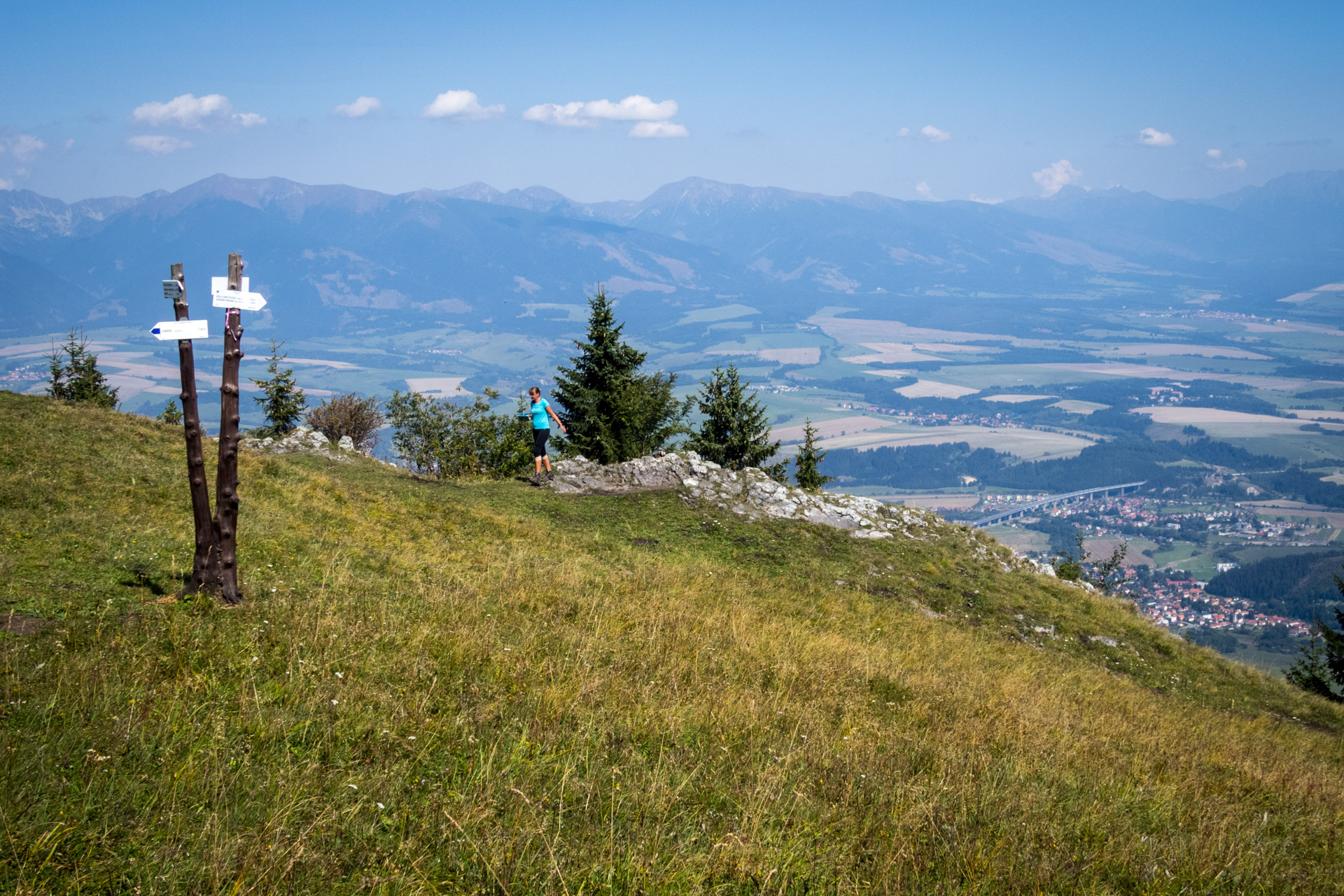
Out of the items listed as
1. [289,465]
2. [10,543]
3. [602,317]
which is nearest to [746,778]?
[10,543]

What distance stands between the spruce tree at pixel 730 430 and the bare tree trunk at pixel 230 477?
87.0 ft

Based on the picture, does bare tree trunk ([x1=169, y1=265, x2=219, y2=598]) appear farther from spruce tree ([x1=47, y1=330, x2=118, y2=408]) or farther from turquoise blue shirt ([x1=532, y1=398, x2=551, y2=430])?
spruce tree ([x1=47, y1=330, x2=118, y2=408])

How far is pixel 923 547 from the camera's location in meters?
20.4

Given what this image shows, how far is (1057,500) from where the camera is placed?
7156 inches

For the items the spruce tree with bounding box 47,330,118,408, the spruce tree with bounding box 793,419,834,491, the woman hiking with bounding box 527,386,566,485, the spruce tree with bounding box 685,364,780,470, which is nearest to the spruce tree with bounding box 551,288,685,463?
the spruce tree with bounding box 685,364,780,470

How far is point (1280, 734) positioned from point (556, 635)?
46.7ft

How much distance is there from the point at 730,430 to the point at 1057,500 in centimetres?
17768

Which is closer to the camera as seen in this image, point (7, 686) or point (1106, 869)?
point (7, 686)

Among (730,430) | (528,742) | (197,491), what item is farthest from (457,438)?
(528,742)

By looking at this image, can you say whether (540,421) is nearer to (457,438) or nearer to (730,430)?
(730,430)

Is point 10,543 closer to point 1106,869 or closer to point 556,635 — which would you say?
point 556,635

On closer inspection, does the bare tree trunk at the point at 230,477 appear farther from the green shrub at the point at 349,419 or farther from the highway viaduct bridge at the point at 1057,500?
the highway viaduct bridge at the point at 1057,500

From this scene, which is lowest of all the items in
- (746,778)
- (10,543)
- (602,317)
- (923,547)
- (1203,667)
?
(1203,667)

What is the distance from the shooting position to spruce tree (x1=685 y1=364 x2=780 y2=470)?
33875 millimetres
